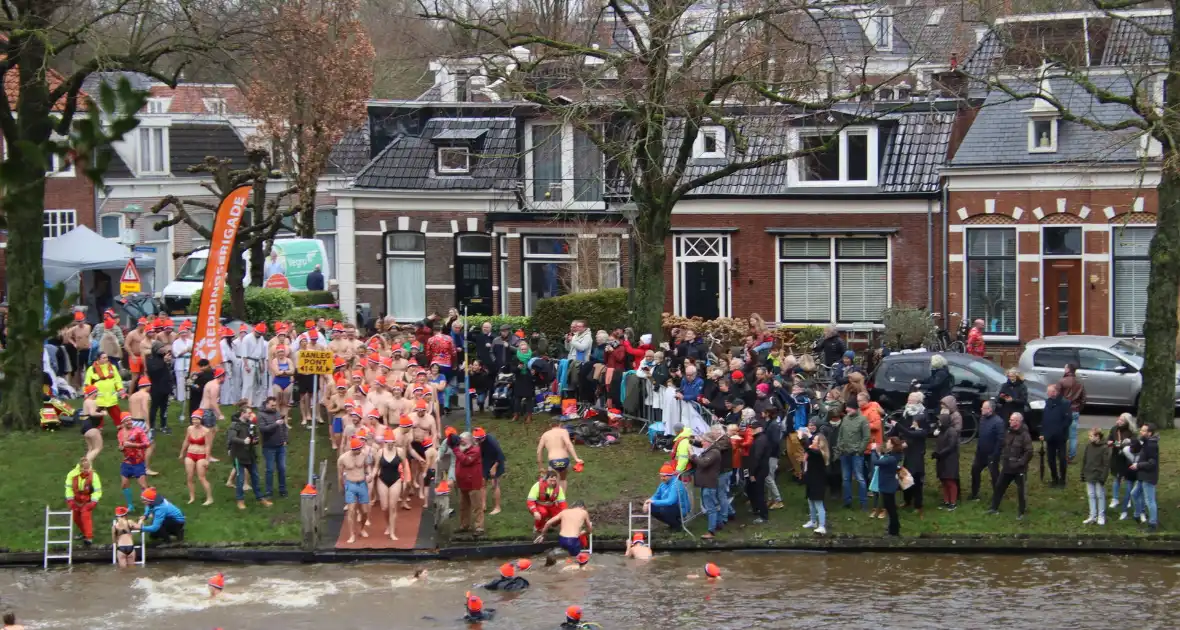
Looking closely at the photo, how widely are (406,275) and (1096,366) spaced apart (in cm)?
1916

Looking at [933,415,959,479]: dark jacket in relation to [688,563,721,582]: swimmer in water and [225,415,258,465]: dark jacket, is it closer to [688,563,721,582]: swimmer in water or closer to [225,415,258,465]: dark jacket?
[688,563,721,582]: swimmer in water

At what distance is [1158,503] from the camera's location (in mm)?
22625

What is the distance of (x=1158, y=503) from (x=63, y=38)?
20294 millimetres

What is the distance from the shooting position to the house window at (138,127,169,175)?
5262 cm

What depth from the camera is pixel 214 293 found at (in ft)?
91.1

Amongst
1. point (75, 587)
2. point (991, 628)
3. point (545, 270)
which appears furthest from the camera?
point (545, 270)

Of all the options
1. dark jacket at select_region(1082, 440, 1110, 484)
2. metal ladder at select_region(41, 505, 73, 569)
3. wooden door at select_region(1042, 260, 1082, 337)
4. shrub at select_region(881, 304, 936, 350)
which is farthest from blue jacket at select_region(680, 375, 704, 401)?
wooden door at select_region(1042, 260, 1082, 337)

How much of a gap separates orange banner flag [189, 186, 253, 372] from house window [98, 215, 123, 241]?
23929 mm

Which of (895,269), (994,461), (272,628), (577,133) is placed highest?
(577,133)

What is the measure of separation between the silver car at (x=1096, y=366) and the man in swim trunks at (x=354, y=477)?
13218 mm

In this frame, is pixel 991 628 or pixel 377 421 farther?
pixel 377 421

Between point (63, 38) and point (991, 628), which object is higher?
point (63, 38)

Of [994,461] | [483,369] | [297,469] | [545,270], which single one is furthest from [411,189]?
[994,461]

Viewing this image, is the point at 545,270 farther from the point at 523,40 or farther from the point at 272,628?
the point at 272,628
